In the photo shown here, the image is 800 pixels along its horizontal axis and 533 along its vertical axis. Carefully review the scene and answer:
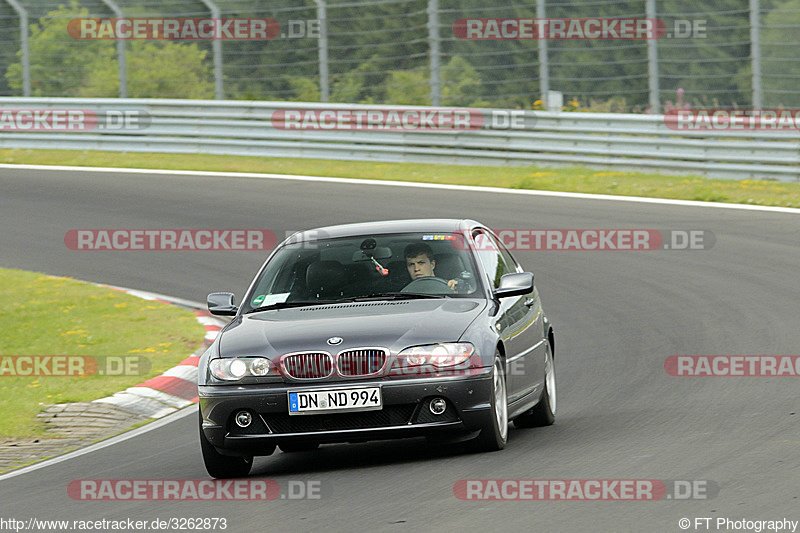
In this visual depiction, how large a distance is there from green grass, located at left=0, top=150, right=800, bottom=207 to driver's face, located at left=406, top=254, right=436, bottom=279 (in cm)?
1128

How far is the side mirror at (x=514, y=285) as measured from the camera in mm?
8359

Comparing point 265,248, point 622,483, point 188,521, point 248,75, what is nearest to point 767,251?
point 265,248

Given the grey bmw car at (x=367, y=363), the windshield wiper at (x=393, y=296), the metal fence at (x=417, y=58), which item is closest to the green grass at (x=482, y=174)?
the metal fence at (x=417, y=58)

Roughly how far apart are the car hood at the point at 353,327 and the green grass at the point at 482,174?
38.9 feet

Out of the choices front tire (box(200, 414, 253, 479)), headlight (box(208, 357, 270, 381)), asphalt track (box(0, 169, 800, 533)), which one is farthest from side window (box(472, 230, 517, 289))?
front tire (box(200, 414, 253, 479))

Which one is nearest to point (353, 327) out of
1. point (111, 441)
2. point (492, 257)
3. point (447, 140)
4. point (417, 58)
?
point (492, 257)

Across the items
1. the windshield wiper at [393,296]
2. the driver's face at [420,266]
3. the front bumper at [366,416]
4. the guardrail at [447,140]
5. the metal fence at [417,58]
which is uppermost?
the metal fence at [417,58]

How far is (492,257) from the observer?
905 cm

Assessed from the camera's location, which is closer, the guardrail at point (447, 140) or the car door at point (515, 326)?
the car door at point (515, 326)

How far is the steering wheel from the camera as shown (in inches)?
329

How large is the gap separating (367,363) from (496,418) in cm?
80

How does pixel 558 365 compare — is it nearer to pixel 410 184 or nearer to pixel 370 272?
pixel 370 272

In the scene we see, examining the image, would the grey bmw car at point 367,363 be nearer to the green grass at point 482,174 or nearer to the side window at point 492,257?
the side window at point 492,257

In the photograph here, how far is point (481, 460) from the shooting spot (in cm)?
753
